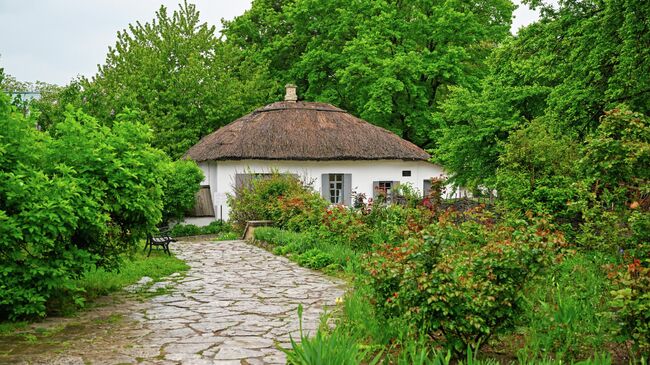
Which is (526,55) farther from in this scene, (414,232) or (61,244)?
(61,244)

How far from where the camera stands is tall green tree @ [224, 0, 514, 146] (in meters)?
24.5

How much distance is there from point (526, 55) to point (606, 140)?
808 centimetres

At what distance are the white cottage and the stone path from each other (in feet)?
34.9

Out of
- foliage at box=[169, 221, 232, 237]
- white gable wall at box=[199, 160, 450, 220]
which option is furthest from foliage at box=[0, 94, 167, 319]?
white gable wall at box=[199, 160, 450, 220]

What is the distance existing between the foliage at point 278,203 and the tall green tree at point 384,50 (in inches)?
329

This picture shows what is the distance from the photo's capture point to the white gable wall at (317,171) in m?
21.6

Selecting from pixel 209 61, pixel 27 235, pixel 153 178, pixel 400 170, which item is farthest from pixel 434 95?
pixel 27 235

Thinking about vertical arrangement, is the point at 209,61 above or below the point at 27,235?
above

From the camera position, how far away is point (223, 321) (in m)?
6.38

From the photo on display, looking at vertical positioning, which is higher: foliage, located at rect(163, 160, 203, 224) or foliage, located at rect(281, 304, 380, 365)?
foliage, located at rect(163, 160, 203, 224)

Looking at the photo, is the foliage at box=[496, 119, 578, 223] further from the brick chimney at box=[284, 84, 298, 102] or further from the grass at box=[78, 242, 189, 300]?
the brick chimney at box=[284, 84, 298, 102]

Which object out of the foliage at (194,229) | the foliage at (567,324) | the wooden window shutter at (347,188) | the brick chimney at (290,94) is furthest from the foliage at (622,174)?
the brick chimney at (290,94)

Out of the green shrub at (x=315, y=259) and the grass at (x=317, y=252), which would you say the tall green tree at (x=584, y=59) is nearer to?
the grass at (x=317, y=252)

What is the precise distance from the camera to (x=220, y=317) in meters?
6.57
